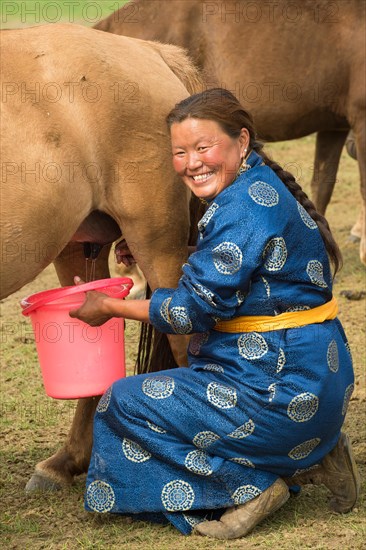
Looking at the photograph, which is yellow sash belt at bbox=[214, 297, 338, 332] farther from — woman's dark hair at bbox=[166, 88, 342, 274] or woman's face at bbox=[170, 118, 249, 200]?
woman's face at bbox=[170, 118, 249, 200]

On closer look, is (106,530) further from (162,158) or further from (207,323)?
(162,158)

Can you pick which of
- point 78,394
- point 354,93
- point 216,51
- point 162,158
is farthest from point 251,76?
point 78,394

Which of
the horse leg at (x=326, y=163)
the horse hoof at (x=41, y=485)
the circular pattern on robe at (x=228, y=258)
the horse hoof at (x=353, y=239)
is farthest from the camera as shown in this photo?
the horse hoof at (x=353, y=239)

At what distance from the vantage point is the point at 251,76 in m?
6.25

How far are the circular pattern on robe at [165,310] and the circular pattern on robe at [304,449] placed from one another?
0.58 meters

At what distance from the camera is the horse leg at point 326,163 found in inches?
271

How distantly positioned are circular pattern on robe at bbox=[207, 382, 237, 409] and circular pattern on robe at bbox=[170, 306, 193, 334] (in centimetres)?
21

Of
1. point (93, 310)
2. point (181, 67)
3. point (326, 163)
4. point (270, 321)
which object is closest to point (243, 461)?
point (270, 321)

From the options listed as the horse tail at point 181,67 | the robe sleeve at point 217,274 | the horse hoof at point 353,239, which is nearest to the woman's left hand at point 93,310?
the robe sleeve at point 217,274

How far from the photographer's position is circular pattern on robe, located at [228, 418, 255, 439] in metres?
2.92

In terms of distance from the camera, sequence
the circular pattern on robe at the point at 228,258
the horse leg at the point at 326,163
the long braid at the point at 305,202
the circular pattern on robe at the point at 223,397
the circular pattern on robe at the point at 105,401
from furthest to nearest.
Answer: the horse leg at the point at 326,163 < the long braid at the point at 305,202 < the circular pattern on robe at the point at 105,401 < the circular pattern on robe at the point at 223,397 < the circular pattern on robe at the point at 228,258

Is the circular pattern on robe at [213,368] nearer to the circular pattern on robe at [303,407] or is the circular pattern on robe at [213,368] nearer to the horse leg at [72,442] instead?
the circular pattern on robe at [303,407]

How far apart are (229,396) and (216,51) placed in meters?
3.82

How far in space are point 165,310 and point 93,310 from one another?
0.24m
